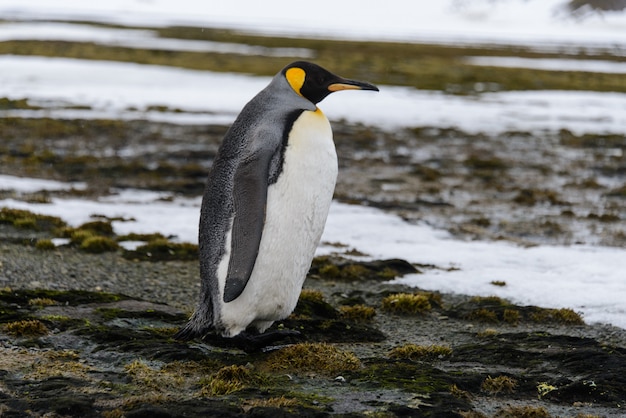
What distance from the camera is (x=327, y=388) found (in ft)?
16.9

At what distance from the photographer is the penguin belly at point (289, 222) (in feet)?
18.7

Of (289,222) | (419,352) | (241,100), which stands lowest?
(419,352)

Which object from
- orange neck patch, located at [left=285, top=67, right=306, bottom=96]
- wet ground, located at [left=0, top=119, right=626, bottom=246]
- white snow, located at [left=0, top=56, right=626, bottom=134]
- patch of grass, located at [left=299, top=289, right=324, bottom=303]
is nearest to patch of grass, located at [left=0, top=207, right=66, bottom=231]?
wet ground, located at [left=0, top=119, right=626, bottom=246]

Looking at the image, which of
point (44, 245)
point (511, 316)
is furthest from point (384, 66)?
point (511, 316)

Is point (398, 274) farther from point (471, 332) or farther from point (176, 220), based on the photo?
point (176, 220)

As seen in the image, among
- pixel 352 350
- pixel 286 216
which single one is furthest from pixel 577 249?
pixel 286 216

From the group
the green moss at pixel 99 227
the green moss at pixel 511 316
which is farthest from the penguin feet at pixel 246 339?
the green moss at pixel 99 227

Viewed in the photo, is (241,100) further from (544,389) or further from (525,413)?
(525,413)

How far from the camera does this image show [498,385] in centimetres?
526

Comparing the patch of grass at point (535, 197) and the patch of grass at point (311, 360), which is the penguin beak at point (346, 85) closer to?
the patch of grass at point (311, 360)

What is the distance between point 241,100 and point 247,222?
986 inches

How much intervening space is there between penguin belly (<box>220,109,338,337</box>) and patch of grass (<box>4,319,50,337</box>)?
1371 millimetres

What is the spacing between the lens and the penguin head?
603 centimetres

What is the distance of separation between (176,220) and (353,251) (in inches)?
117
